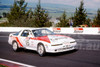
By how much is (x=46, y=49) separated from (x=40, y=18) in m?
58.4

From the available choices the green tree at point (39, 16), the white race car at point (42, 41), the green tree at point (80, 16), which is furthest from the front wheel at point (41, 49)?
the green tree at point (39, 16)

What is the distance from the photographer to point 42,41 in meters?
8.30

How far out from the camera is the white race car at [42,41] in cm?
802

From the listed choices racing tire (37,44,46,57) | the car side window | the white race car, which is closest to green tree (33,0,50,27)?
the white race car

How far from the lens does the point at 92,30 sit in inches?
919

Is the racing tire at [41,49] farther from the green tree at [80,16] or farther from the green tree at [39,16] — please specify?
the green tree at [39,16]

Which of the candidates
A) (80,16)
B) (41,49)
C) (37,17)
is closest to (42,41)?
(41,49)

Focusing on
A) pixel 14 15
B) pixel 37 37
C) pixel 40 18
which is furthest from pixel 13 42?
pixel 14 15

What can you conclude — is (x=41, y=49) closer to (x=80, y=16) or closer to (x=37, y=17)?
(x=80, y=16)

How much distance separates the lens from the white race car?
802 cm

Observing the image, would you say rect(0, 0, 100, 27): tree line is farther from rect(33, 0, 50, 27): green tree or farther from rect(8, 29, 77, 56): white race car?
rect(8, 29, 77, 56): white race car

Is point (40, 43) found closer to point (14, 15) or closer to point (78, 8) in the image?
point (78, 8)

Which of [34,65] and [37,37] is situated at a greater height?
[37,37]

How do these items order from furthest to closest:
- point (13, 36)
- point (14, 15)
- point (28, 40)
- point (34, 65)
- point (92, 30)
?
point (14, 15)
point (92, 30)
point (13, 36)
point (28, 40)
point (34, 65)
